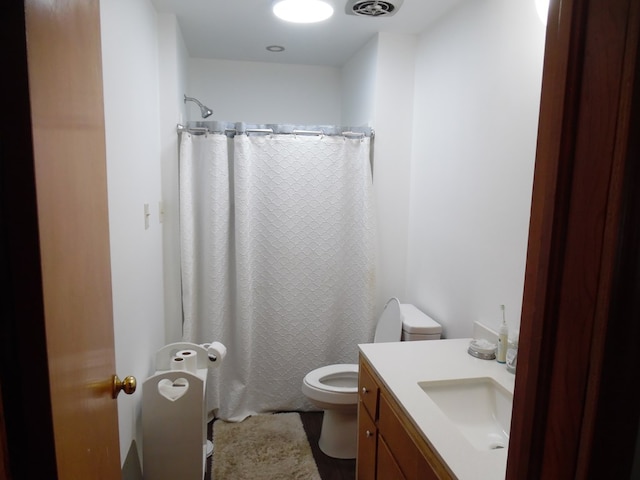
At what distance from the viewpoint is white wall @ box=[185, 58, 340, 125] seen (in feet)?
10.7

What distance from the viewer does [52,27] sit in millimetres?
670

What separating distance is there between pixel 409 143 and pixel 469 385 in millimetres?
1593

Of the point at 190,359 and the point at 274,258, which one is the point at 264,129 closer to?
the point at 274,258

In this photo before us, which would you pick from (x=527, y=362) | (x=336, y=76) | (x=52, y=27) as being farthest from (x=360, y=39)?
(x=527, y=362)

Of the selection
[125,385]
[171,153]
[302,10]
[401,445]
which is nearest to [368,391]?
[401,445]

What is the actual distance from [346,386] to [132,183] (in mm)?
1637

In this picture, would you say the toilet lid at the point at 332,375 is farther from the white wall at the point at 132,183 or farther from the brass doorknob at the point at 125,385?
the brass doorknob at the point at 125,385

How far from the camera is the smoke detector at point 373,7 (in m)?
1.98

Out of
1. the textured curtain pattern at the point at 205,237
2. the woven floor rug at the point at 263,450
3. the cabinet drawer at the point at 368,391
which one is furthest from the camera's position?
the textured curtain pattern at the point at 205,237

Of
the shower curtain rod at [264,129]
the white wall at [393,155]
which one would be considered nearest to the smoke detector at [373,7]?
the white wall at [393,155]

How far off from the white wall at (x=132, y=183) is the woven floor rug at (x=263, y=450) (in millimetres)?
618

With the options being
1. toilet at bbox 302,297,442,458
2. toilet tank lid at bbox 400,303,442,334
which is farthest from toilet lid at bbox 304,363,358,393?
toilet tank lid at bbox 400,303,442,334

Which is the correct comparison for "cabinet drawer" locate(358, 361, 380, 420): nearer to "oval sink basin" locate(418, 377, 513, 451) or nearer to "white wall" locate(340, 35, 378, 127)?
"oval sink basin" locate(418, 377, 513, 451)

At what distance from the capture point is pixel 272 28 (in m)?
2.54
